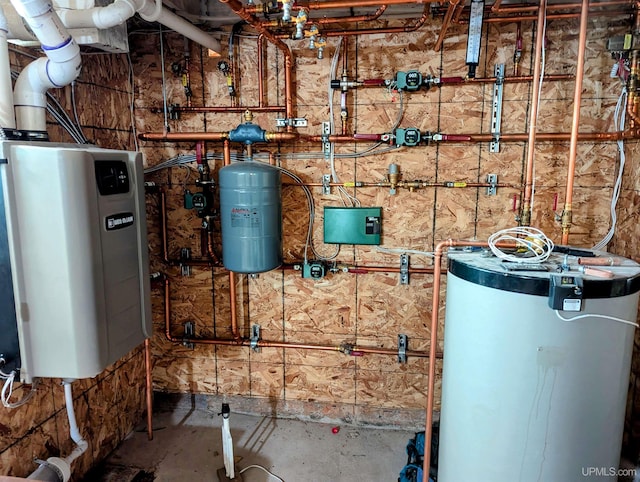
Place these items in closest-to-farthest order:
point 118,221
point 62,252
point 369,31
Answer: point 62,252, point 118,221, point 369,31

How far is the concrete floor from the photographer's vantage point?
232cm

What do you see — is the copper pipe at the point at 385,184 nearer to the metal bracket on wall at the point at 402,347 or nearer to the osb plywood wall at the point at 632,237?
→ the osb plywood wall at the point at 632,237

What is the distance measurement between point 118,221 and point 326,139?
4.17ft

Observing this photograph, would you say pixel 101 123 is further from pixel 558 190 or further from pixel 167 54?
pixel 558 190

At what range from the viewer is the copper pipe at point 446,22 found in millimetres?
1761

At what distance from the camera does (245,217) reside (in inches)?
87.7

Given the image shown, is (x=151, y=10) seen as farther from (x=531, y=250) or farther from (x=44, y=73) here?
(x=531, y=250)

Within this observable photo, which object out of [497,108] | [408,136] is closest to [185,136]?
[408,136]

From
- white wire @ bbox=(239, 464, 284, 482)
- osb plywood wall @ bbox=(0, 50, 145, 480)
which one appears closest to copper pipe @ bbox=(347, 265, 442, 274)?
white wire @ bbox=(239, 464, 284, 482)

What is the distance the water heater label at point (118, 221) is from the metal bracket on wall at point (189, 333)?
3.74 feet

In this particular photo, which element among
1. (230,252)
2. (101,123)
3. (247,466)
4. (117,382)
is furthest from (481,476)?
(101,123)

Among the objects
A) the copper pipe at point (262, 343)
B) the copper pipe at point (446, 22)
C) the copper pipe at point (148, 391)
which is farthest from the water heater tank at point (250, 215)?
the copper pipe at point (446, 22)

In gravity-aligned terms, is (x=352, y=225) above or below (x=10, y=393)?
above

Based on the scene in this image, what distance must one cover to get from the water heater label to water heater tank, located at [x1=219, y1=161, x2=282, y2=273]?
0.53 meters
